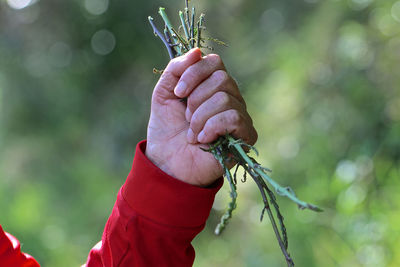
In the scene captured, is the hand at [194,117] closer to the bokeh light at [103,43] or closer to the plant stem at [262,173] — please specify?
the plant stem at [262,173]

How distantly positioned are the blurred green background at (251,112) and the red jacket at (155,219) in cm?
186

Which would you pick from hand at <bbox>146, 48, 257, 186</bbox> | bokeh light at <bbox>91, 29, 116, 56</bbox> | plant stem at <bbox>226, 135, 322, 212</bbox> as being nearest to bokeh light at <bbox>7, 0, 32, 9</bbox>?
bokeh light at <bbox>91, 29, 116, 56</bbox>

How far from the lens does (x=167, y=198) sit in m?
0.97

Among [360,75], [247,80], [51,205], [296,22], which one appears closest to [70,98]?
[51,205]

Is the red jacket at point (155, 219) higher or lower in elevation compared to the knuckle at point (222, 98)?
lower

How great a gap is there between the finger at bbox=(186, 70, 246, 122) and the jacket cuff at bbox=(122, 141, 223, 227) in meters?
0.17

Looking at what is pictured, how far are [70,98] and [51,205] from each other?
120 centimetres

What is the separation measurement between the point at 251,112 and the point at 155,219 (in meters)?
3.62

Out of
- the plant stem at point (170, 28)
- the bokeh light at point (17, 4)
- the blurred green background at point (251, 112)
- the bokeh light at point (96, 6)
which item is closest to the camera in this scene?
the plant stem at point (170, 28)

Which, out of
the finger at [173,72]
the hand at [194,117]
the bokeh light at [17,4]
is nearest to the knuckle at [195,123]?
the hand at [194,117]

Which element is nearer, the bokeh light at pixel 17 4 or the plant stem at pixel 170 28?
the plant stem at pixel 170 28

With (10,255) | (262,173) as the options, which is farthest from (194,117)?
(10,255)

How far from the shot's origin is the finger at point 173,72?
36.0 inches

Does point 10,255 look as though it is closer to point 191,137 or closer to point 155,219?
point 155,219
